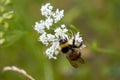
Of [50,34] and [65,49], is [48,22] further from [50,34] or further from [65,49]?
[65,49]

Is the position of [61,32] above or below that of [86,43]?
below

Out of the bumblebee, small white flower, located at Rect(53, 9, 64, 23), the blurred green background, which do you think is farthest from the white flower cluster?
the blurred green background

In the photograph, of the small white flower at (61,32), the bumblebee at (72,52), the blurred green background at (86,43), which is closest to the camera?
the small white flower at (61,32)

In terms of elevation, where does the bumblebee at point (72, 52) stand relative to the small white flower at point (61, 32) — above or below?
above

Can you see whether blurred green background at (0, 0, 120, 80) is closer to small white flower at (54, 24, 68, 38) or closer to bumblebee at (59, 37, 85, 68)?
bumblebee at (59, 37, 85, 68)

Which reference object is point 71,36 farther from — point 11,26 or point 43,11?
point 11,26

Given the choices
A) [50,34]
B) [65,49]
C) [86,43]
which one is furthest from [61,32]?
[86,43]

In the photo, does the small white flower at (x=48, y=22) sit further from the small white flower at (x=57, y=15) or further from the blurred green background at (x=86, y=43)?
the blurred green background at (x=86, y=43)

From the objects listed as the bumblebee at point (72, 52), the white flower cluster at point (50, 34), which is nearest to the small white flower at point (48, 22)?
the white flower cluster at point (50, 34)
